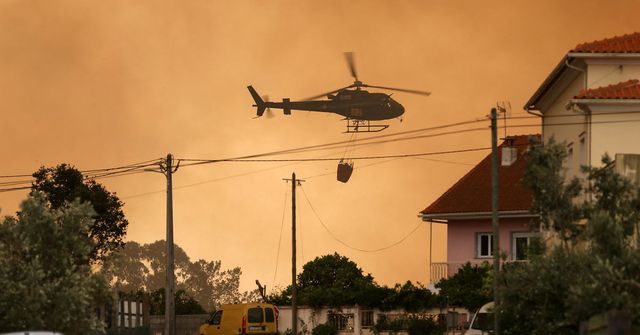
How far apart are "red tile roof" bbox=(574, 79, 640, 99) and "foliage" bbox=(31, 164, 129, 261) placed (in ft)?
211

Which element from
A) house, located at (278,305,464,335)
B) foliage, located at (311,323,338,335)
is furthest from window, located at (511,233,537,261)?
foliage, located at (311,323,338,335)

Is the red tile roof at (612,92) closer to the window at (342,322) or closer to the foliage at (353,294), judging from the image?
the foliage at (353,294)

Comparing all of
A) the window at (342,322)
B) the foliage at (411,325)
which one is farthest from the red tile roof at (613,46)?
the window at (342,322)

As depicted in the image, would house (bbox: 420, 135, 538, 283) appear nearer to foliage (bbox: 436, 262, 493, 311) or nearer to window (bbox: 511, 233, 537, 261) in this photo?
window (bbox: 511, 233, 537, 261)

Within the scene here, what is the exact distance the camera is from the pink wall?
6938 cm

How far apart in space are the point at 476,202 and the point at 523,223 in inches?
111

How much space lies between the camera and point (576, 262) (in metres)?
35.0

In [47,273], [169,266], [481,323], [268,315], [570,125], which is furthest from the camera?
[268,315]

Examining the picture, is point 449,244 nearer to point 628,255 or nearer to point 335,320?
point 335,320

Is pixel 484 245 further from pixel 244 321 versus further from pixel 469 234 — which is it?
pixel 244 321

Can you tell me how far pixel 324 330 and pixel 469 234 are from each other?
9.10m

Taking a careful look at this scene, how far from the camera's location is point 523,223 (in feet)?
226

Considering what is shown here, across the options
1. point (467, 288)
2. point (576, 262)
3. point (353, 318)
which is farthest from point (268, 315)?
point (576, 262)

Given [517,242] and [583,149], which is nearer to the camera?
[583,149]
